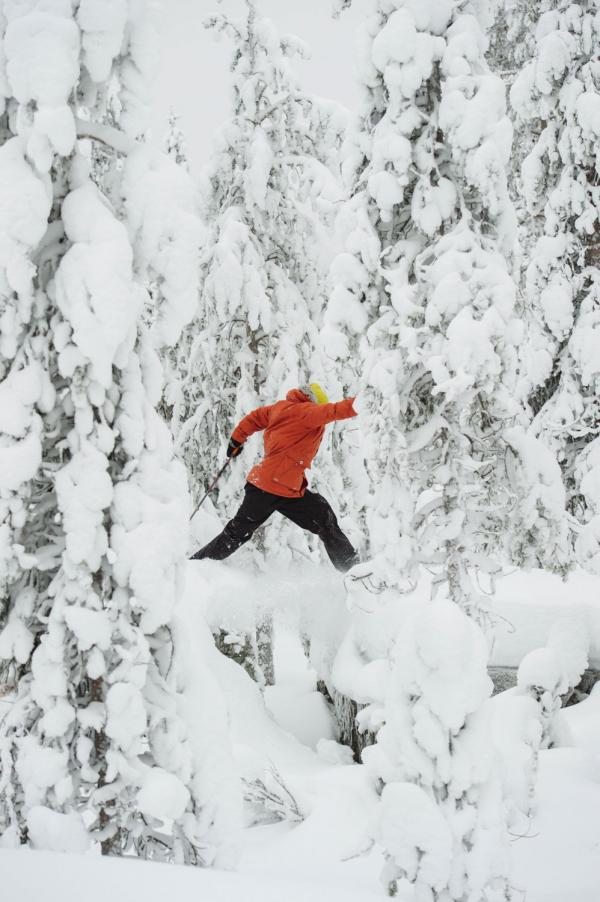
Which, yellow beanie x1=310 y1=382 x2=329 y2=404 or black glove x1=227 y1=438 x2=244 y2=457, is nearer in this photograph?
black glove x1=227 y1=438 x2=244 y2=457

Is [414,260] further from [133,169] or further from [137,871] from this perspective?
[137,871]

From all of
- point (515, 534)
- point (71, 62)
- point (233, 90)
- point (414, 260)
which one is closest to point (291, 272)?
point (233, 90)

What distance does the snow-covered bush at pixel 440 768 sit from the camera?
3.69 metres

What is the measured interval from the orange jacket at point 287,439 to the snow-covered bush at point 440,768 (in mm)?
3481

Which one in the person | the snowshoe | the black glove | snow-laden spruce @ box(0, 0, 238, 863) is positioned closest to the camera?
snow-laden spruce @ box(0, 0, 238, 863)

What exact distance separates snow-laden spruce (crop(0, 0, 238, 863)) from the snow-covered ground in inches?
15.2

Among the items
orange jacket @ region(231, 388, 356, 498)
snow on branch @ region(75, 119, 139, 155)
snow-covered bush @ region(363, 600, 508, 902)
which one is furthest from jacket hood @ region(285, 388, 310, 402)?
snow on branch @ region(75, 119, 139, 155)

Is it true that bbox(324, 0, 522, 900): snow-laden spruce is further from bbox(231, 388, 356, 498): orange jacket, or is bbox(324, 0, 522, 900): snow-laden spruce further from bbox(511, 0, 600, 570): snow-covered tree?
bbox(511, 0, 600, 570): snow-covered tree

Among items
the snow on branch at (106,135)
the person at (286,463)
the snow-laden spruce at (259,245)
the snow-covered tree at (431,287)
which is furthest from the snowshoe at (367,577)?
the snow on branch at (106,135)

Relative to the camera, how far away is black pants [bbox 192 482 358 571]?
7.45 meters

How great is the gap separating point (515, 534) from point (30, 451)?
5.07 m

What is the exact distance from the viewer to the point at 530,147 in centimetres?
1103

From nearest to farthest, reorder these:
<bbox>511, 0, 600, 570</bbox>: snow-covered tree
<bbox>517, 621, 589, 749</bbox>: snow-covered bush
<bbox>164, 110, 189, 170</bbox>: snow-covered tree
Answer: <bbox>517, 621, 589, 749</bbox>: snow-covered bush → <bbox>511, 0, 600, 570</bbox>: snow-covered tree → <bbox>164, 110, 189, 170</bbox>: snow-covered tree

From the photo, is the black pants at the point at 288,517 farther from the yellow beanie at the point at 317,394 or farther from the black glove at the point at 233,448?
the yellow beanie at the point at 317,394
